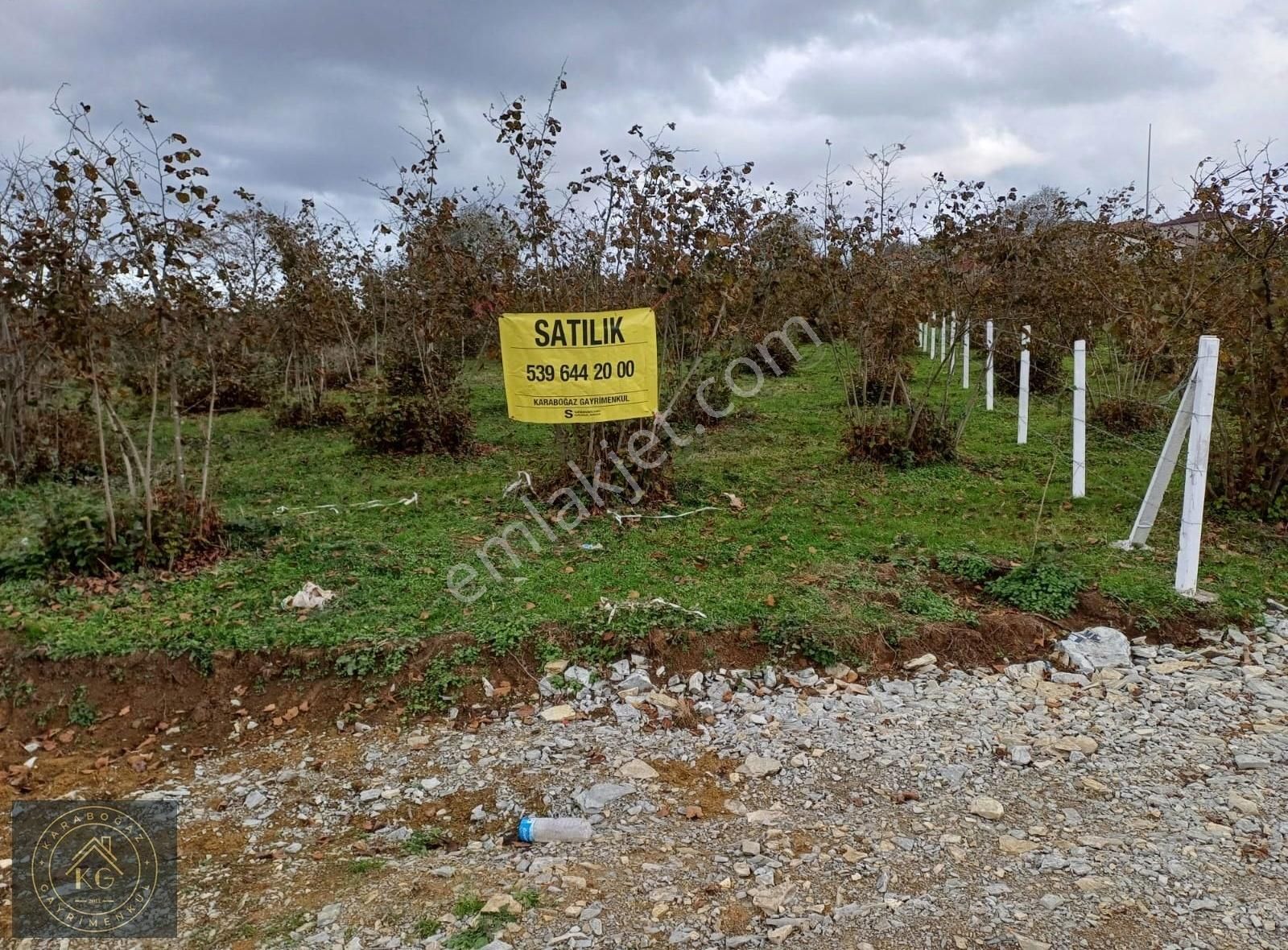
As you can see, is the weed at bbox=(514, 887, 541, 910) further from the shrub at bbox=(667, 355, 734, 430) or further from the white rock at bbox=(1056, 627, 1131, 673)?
the shrub at bbox=(667, 355, 734, 430)

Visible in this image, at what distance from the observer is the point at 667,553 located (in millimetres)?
5465

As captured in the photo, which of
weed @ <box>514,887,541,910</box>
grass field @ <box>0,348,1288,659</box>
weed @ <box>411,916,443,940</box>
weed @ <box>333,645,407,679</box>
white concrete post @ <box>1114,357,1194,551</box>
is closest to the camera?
weed @ <box>411,916,443,940</box>

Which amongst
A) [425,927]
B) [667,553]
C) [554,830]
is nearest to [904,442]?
[667,553]

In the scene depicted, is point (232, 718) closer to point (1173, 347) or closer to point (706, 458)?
point (706, 458)

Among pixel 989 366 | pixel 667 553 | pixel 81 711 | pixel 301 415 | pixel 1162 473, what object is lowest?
pixel 81 711

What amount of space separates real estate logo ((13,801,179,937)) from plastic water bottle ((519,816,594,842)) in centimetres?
117

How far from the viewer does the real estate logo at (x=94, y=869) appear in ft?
8.44

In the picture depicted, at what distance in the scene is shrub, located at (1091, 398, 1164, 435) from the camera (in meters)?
9.30

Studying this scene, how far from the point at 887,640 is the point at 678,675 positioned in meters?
1.18

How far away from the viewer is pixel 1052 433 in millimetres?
9211

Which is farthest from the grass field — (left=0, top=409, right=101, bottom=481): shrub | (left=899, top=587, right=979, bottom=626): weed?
(left=0, top=409, right=101, bottom=481): shrub

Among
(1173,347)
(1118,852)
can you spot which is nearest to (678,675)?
(1118,852)

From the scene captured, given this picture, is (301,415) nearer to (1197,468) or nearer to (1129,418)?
(1197,468)

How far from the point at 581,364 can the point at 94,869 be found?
4.16m
